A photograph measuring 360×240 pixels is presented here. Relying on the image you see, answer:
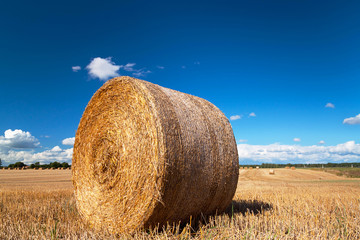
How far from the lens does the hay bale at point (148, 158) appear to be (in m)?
4.08

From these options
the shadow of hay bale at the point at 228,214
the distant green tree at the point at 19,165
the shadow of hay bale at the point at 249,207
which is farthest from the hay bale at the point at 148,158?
the distant green tree at the point at 19,165

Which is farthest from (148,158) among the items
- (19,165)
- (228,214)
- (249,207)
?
(19,165)

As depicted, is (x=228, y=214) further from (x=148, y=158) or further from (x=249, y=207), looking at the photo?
(x=148, y=158)

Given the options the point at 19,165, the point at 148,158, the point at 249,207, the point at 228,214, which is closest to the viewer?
the point at 148,158

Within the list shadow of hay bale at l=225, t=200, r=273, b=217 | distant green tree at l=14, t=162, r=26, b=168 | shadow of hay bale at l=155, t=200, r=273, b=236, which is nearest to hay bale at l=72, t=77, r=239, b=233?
shadow of hay bale at l=155, t=200, r=273, b=236

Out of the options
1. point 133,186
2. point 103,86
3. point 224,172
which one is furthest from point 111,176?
point 224,172

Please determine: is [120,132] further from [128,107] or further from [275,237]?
[275,237]

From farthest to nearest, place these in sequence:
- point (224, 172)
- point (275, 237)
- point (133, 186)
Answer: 1. point (224, 172)
2. point (133, 186)
3. point (275, 237)

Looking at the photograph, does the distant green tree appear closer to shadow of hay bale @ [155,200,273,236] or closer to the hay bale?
the hay bale

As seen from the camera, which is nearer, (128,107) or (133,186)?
(133,186)

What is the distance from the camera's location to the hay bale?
13.4 ft

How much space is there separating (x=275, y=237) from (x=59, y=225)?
371 cm

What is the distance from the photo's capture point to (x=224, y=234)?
4.01 metres

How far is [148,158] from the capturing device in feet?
13.5
